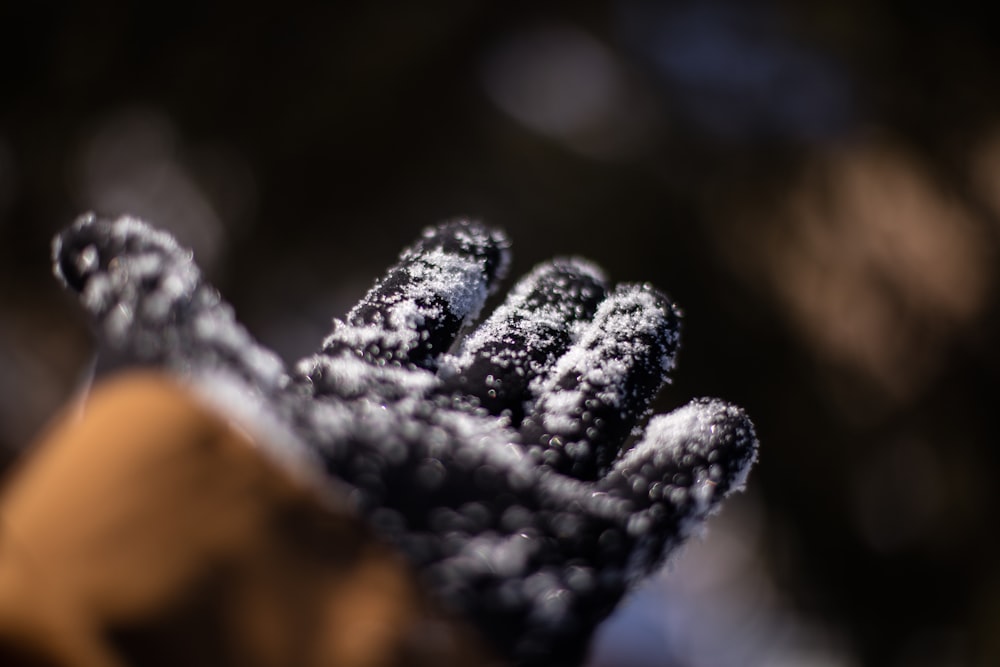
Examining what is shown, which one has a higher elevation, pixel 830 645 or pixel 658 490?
pixel 830 645

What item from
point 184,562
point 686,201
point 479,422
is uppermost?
point 686,201

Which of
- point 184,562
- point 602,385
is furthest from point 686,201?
point 184,562

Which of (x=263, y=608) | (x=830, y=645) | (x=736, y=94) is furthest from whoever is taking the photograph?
(x=736, y=94)

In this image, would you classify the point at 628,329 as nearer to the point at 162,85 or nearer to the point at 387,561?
the point at 387,561

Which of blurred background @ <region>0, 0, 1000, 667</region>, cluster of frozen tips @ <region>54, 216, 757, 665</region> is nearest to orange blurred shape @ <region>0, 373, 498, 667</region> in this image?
cluster of frozen tips @ <region>54, 216, 757, 665</region>

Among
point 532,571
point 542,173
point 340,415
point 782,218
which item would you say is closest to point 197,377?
point 340,415

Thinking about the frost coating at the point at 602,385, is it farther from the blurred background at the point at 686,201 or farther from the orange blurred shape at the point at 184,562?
the blurred background at the point at 686,201

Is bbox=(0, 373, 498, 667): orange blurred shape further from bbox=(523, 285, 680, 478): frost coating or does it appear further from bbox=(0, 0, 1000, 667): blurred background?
bbox=(0, 0, 1000, 667): blurred background

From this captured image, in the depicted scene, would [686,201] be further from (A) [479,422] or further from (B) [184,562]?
(B) [184,562]
